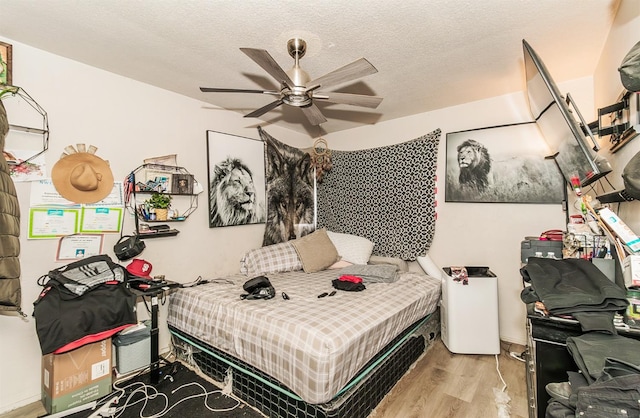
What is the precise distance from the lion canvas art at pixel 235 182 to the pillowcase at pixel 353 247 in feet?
3.42

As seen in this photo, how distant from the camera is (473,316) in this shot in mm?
2627

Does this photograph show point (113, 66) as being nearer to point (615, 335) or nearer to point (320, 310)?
point (320, 310)

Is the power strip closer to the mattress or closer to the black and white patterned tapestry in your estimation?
the mattress

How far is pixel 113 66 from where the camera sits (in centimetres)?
232

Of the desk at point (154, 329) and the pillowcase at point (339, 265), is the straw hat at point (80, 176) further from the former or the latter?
the pillowcase at point (339, 265)

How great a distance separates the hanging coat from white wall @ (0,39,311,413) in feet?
1.28

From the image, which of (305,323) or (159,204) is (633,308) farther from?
(159,204)

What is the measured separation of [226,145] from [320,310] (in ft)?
7.19

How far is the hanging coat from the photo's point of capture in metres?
1.60

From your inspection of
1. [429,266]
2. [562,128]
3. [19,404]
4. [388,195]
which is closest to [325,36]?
[562,128]

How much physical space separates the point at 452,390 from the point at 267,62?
102 inches

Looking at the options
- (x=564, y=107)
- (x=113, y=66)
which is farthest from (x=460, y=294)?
(x=113, y=66)

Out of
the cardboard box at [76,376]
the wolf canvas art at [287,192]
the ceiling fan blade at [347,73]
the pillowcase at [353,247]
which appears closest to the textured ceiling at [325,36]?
the ceiling fan blade at [347,73]

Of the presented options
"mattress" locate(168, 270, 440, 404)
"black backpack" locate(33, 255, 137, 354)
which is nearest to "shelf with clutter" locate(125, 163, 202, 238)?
"black backpack" locate(33, 255, 137, 354)
